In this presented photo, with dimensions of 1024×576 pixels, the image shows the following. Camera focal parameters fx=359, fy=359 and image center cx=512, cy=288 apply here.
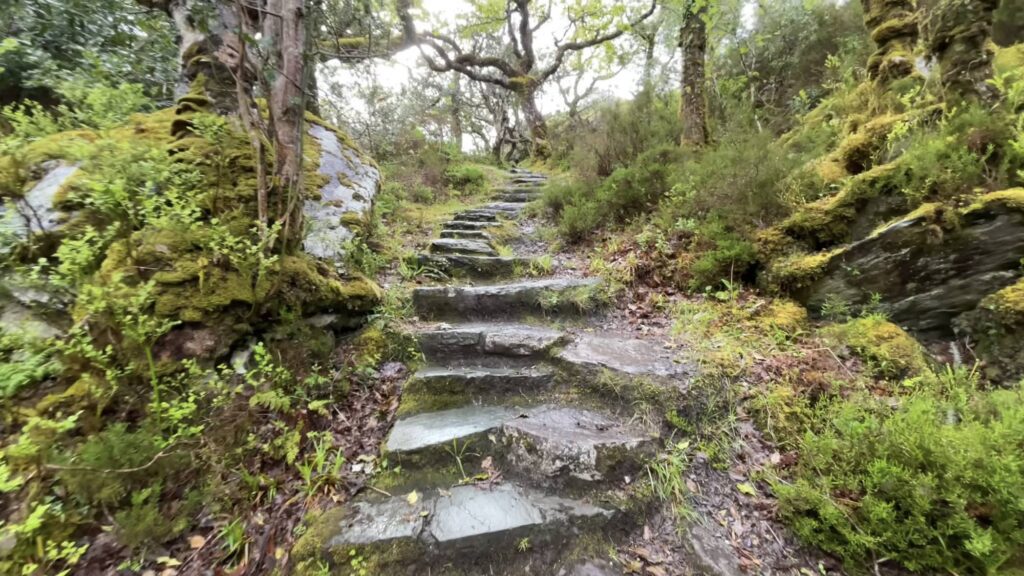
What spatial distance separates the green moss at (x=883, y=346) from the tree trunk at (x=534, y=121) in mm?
10759

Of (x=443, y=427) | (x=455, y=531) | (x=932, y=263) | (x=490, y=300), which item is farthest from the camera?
(x=490, y=300)

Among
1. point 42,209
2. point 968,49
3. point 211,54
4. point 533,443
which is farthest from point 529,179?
point 42,209

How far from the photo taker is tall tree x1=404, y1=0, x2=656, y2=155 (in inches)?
410

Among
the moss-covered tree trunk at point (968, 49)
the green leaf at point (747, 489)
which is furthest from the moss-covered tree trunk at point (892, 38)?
the green leaf at point (747, 489)

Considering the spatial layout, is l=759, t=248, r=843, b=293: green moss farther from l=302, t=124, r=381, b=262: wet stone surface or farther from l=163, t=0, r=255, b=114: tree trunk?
l=163, t=0, r=255, b=114: tree trunk

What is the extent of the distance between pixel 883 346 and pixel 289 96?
525 centimetres

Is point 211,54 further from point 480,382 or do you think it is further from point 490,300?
point 480,382

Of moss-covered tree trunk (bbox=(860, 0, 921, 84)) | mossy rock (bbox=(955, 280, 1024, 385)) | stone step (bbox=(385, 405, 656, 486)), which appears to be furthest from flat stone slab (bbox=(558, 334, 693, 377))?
moss-covered tree trunk (bbox=(860, 0, 921, 84))

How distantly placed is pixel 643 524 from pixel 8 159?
4768 mm

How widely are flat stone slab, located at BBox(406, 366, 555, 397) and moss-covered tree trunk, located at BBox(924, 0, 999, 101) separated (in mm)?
4889

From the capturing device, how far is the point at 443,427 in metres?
2.66

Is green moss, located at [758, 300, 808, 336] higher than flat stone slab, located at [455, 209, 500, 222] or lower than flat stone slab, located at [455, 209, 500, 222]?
lower

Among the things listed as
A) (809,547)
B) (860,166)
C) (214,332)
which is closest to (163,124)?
(214,332)

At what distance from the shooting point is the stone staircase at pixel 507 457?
2.04 metres
